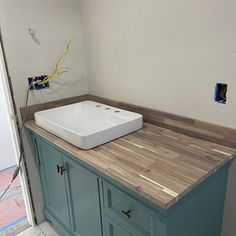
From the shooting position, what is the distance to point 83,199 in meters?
1.33

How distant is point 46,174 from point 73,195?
38 centimetres

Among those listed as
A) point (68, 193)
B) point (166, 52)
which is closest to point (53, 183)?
point (68, 193)

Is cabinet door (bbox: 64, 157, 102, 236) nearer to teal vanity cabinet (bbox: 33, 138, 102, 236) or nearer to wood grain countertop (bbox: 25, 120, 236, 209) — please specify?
teal vanity cabinet (bbox: 33, 138, 102, 236)

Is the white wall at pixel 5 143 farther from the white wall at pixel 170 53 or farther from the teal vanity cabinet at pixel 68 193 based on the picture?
the white wall at pixel 170 53

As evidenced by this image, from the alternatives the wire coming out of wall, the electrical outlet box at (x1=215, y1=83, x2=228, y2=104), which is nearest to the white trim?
the wire coming out of wall

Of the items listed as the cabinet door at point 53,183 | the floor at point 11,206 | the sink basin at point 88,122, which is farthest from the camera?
the floor at point 11,206

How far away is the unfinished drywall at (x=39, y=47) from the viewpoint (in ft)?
5.01

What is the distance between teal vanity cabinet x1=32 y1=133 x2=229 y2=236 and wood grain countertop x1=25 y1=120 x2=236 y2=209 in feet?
0.17

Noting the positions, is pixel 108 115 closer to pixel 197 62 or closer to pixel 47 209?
pixel 197 62

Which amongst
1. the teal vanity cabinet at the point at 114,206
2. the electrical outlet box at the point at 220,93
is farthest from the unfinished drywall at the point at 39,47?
the electrical outlet box at the point at 220,93

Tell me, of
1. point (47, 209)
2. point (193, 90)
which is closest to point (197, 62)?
point (193, 90)

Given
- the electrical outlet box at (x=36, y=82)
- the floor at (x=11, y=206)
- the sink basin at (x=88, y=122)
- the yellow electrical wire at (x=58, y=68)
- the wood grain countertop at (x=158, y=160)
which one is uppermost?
the yellow electrical wire at (x=58, y=68)

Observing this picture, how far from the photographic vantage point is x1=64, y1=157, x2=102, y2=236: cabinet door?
1.21 m

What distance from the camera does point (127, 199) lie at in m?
0.99
